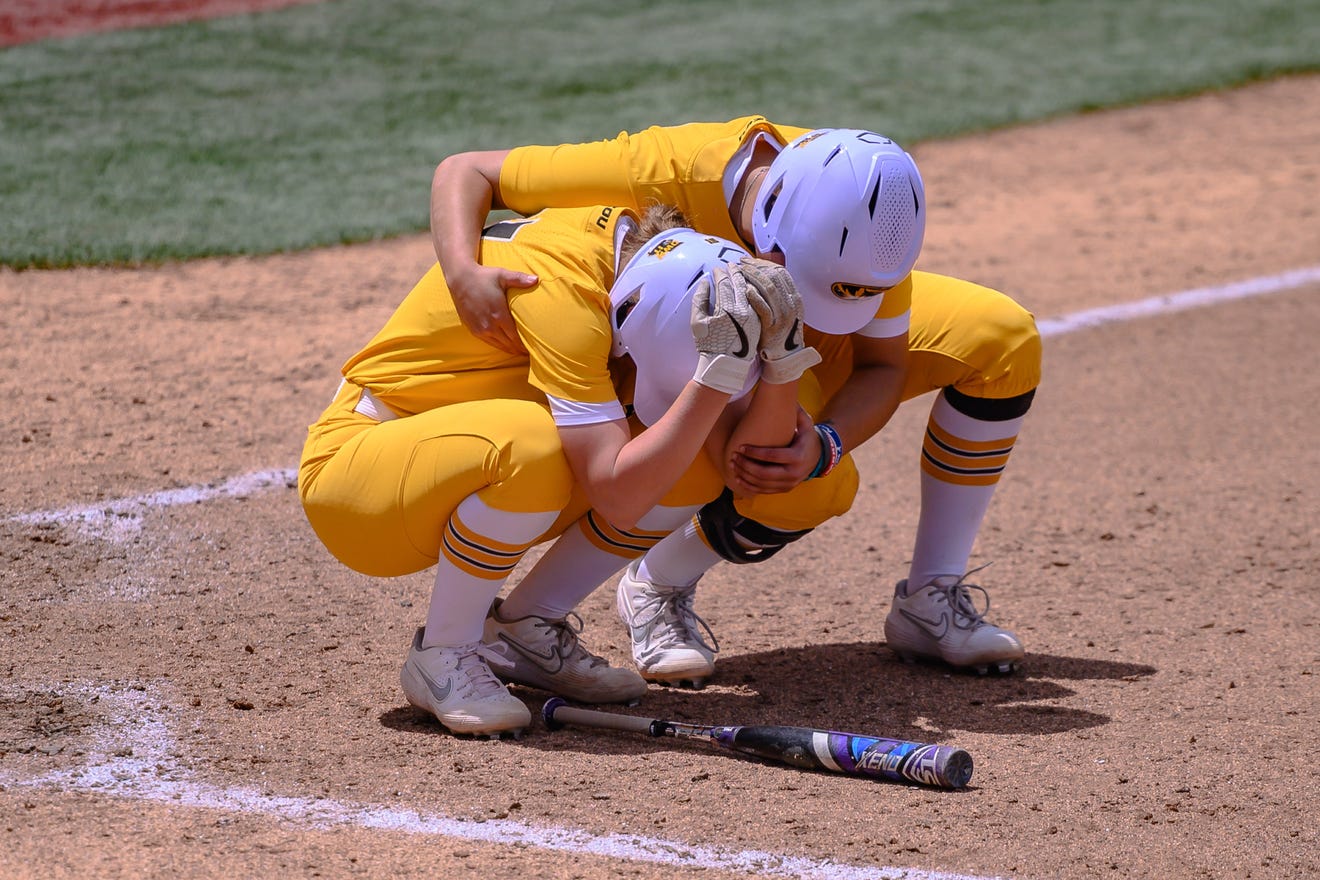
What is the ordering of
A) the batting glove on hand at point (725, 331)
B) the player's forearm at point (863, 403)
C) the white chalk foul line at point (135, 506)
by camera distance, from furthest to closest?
the white chalk foul line at point (135, 506) < the player's forearm at point (863, 403) < the batting glove on hand at point (725, 331)

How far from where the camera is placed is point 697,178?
3453 mm

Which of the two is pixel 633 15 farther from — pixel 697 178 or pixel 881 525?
pixel 697 178

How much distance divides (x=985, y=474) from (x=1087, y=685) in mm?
541

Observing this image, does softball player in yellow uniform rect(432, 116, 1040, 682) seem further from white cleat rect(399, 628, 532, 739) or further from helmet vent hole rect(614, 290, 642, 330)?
white cleat rect(399, 628, 532, 739)

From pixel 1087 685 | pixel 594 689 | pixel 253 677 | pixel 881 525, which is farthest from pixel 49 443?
pixel 1087 685

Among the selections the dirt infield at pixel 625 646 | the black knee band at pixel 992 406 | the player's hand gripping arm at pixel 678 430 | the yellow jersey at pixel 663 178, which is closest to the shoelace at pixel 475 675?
the dirt infield at pixel 625 646

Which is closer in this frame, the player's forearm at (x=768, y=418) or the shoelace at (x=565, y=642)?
the player's forearm at (x=768, y=418)

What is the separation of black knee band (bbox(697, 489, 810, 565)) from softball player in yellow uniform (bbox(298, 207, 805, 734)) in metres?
0.10

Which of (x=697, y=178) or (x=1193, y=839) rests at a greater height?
(x=697, y=178)

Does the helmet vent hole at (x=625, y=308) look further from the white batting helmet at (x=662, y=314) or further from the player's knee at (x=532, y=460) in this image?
the player's knee at (x=532, y=460)

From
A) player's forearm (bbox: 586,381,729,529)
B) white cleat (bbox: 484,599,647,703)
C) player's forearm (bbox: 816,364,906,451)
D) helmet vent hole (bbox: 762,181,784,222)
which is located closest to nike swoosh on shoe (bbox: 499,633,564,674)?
white cleat (bbox: 484,599,647,703)

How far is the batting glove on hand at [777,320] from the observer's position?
2.88 meters

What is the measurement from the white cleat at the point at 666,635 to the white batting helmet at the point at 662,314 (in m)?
0.70

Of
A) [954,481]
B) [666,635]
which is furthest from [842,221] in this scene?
[666,635]
